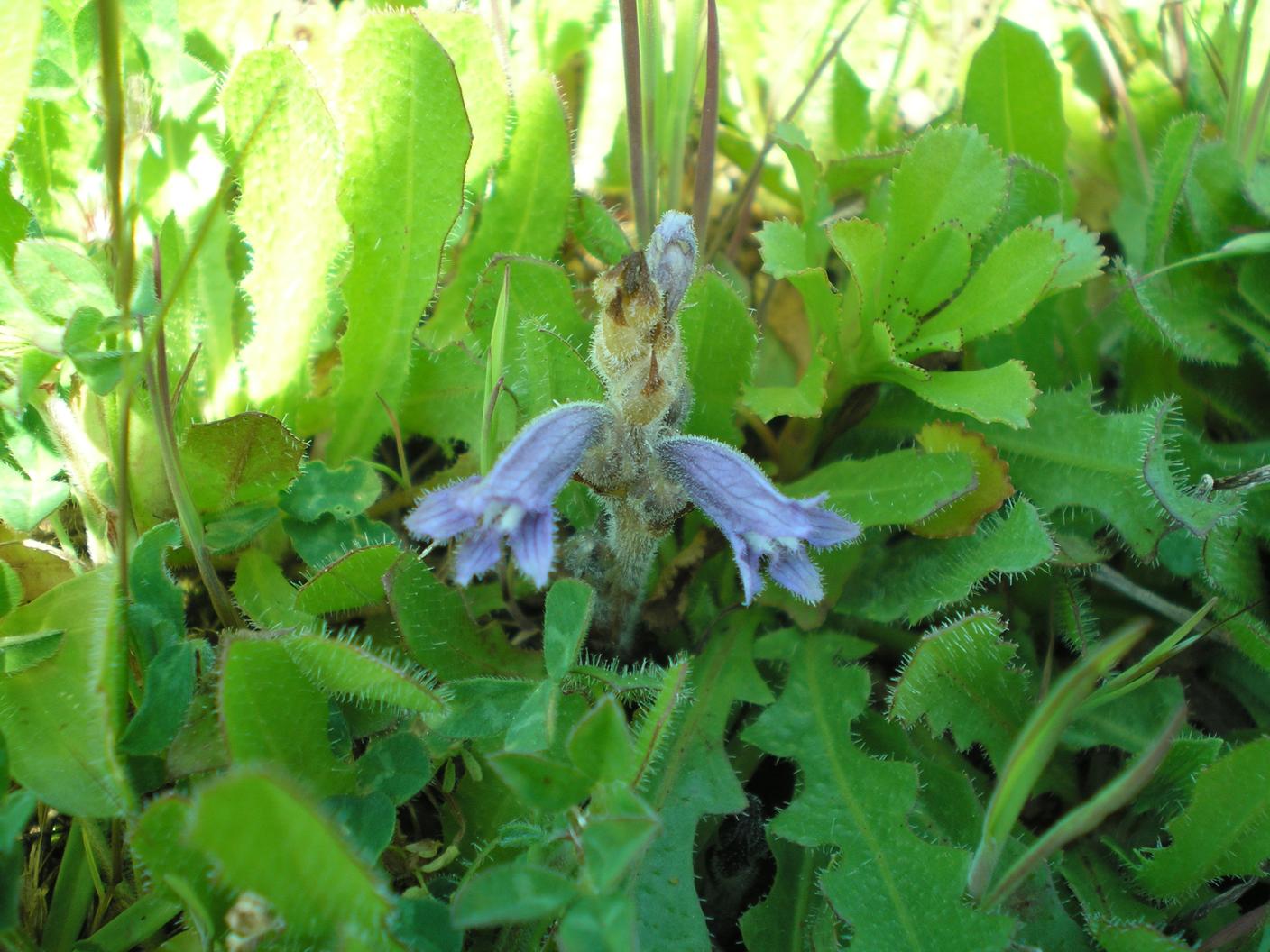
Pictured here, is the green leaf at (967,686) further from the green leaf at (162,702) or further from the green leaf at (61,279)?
the green leaf at (61,279)

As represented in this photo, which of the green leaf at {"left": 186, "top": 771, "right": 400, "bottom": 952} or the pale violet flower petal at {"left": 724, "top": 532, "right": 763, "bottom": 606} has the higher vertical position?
the pale violet flower petal at {"left": 724, "top": 532, "right": 763, "bottom": 606}

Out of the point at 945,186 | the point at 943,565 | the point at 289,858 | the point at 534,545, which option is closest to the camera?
the point at 289,858

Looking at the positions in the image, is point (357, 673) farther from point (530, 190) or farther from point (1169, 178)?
point (1169, 178)

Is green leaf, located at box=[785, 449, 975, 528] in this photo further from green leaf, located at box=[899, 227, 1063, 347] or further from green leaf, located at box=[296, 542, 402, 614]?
green leaf, located at box=[296, 542, 402, 614]

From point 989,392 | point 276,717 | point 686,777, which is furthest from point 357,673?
point 989,392

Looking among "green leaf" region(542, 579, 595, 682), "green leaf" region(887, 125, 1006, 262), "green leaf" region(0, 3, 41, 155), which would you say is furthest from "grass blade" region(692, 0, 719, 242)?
"green leaf" region(0, 3, 41, 155)

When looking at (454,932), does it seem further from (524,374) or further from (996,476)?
(996,476)

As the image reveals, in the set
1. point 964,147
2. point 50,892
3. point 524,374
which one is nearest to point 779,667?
point 524,374
